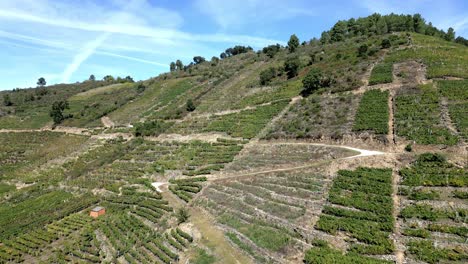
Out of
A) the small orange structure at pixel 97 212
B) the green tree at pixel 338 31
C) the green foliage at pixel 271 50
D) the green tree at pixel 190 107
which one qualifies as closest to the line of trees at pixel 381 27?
the green tree at pixel 338 31

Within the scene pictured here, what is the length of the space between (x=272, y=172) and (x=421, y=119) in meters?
25.1

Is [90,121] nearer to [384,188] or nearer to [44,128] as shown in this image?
[44,128]

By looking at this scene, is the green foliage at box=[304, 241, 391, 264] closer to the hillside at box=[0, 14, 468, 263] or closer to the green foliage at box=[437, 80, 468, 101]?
the hillside at box=[0, 14, 468, 263]

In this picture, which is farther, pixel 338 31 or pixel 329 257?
pixel 338 31

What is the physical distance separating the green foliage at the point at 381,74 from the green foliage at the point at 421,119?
27.6 feet

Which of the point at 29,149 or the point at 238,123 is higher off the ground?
the point at 238,123

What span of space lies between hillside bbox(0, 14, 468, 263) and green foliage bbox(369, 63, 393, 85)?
0.29 metres

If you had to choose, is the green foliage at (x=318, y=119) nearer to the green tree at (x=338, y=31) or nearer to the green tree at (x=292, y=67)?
the green tree at (x=292, y=67)

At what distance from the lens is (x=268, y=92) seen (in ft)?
298

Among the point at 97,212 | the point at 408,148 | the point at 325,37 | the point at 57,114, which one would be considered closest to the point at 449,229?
the point at 408,148

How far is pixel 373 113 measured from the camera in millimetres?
59719

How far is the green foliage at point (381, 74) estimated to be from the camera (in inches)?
2785

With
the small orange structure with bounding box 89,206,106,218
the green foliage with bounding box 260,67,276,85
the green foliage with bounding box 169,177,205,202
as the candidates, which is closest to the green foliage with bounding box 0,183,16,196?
the small orange structure with bounding box 89,206,106,218

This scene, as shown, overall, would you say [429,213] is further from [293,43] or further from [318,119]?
[293,43]
